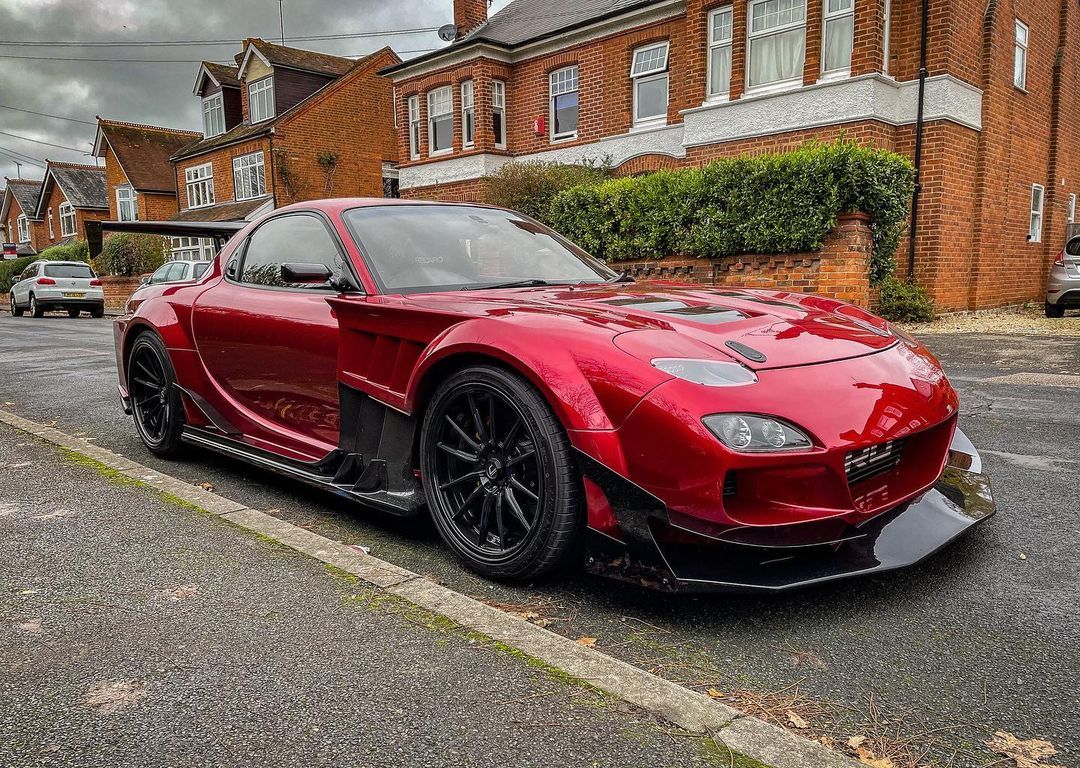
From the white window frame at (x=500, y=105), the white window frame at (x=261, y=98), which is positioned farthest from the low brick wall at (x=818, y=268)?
the white window frame at (x=261, y=98)

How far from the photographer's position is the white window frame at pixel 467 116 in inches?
837

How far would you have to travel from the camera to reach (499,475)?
2816 mm

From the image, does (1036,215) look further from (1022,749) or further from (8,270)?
(8,270)

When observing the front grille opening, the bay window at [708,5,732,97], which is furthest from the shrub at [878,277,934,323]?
the front grille opening

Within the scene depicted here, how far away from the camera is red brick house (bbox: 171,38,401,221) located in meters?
30.4

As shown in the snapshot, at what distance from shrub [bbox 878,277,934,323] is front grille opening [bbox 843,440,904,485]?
1121cm

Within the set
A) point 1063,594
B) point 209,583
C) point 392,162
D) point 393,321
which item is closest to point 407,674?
point 209,583

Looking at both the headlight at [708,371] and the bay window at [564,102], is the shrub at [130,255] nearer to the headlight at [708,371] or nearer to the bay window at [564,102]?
the bay window at [564,102]

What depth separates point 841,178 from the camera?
10508mm

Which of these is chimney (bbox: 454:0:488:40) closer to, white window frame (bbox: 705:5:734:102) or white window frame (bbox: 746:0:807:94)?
white window frame (bbox: 705:5:734:102)

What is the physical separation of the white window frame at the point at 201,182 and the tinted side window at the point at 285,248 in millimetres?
33462

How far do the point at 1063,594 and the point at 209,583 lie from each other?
2.84 meters

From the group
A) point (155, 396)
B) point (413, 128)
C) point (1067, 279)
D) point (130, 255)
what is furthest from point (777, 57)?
point (130, 255)

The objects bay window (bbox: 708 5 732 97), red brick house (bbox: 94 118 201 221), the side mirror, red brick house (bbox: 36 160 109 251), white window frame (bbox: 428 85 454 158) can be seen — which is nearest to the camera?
the side mirror
